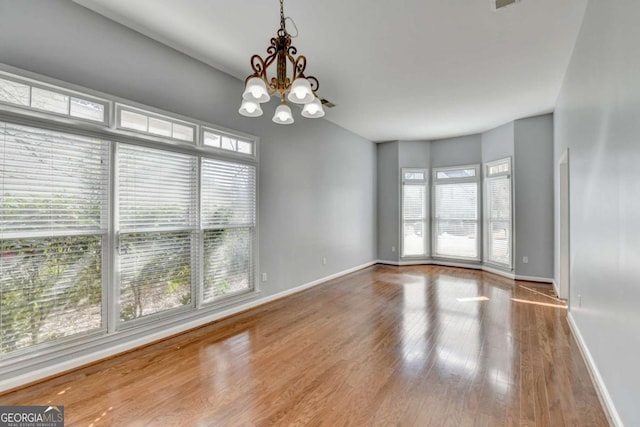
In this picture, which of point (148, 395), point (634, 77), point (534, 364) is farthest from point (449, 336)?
point (148, 395)

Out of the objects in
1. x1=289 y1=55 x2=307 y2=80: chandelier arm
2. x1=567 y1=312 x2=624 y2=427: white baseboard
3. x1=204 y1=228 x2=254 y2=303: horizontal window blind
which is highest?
x1=289 y1=55 x2=307 y2=80: chandelier arm

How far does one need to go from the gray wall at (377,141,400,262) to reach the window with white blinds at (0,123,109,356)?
602cm

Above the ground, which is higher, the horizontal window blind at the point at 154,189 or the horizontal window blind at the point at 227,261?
the horizontal window blind at the point at 154,189

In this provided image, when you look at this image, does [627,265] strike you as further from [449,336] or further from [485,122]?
[485,122]

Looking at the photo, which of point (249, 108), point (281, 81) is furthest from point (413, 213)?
point (281, 81)

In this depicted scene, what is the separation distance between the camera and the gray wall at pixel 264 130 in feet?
7.69

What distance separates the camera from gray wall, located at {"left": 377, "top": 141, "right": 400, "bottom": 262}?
288 inches

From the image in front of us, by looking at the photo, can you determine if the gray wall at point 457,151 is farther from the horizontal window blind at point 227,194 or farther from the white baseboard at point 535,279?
the horizontal window blind at point 227,194

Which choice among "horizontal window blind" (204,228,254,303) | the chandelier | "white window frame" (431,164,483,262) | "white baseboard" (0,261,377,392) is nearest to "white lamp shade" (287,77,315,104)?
the chandelier

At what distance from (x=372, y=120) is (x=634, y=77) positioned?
172 inches

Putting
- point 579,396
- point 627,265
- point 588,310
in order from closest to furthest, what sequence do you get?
point 627,265 < point 579,396 < point 588,310

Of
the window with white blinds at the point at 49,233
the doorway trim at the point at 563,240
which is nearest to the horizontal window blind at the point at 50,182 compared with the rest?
the window with white blinds at the point at 49,233

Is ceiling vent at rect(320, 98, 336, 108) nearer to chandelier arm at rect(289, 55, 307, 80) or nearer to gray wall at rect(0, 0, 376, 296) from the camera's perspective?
gray wall at rect(0, 0, 376, 296)

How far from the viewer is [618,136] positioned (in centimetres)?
185
